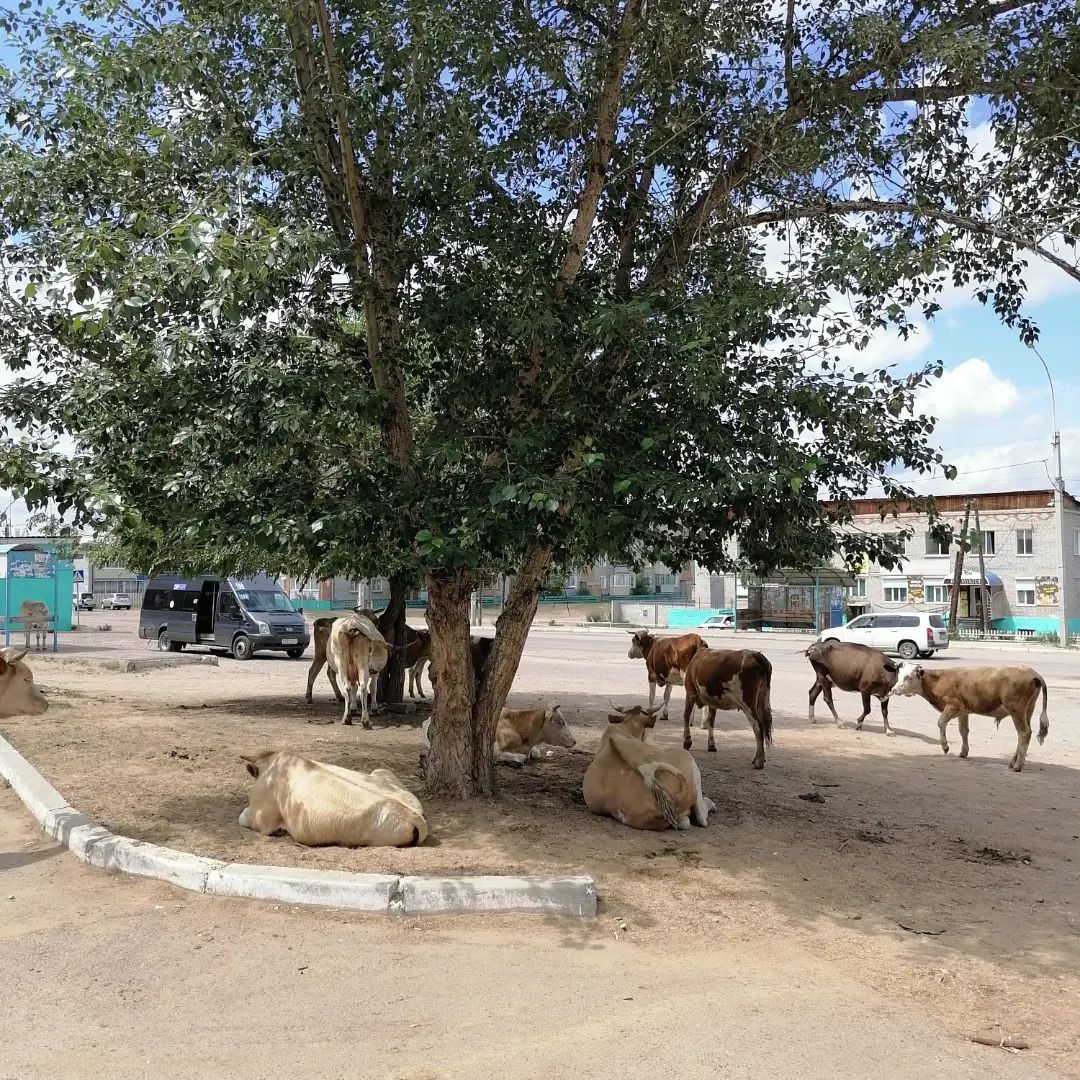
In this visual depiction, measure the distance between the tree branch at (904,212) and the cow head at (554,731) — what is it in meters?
5.41

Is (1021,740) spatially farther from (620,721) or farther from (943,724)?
(620,721)

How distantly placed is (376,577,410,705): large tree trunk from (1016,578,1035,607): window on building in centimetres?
4405

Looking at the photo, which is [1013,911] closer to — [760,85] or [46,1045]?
[46,1045]

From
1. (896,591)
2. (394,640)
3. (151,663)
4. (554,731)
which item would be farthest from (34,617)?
(896,591)

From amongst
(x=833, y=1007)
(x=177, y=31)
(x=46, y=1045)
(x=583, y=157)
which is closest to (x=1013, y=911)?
(x=833, y=1007)

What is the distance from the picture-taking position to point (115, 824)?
7199 millimetres

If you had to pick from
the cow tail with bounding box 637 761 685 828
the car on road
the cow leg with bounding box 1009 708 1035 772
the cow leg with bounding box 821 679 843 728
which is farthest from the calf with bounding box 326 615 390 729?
the car on road

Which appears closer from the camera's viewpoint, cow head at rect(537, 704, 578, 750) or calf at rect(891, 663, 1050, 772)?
cow head at rect(537, 704, 578, 750)

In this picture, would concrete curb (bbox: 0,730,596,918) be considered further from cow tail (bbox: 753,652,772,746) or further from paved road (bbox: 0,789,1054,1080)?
cow tail (bbox: 753,652,772,746)

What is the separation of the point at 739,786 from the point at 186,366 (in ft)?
Result: 20.6

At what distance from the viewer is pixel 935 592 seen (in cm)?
5181

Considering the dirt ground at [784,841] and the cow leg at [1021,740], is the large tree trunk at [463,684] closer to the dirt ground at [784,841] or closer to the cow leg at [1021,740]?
the dirt ground at [784,841]

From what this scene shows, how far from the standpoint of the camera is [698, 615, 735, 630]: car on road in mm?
49797

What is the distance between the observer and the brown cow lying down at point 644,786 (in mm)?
7629
